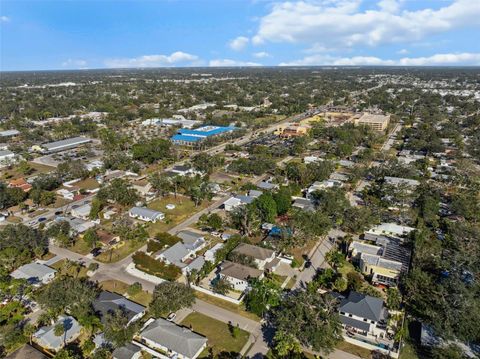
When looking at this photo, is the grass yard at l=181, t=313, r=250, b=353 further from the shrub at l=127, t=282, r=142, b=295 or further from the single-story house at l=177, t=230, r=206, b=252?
the single-story house at l=177, t=230, r=206, b=252

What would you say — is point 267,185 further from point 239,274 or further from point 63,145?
point 63,145

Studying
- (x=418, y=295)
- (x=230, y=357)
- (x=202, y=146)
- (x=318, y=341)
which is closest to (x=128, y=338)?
(x=230, y=357)

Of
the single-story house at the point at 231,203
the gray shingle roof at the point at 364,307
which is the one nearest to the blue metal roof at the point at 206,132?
the single-story house at the point at 231,203

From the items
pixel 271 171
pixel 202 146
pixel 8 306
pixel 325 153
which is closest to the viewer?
pixel 8 306

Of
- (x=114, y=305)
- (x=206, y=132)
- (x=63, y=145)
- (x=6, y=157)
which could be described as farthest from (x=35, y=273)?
(x=206, y=132)

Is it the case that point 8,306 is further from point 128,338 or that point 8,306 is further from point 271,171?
point 271,171

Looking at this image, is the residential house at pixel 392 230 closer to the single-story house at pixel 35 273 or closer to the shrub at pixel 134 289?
the shrub at pixel 134 289

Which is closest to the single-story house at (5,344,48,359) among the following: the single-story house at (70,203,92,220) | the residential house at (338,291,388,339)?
the residential house at (338,291,388,339)
